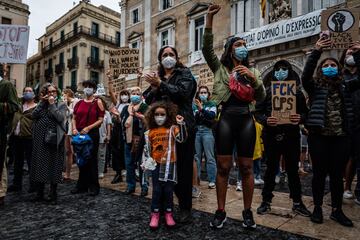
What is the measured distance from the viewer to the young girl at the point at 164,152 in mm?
3141

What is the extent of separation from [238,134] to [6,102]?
317cm

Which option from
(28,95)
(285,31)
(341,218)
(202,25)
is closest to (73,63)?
(202,25)

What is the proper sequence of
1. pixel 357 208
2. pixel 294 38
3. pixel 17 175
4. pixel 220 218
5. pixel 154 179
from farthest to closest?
pixel 294 38 < pixel 17 175 < pixel 357 208 < pixel 154 179 < pixel 220 218

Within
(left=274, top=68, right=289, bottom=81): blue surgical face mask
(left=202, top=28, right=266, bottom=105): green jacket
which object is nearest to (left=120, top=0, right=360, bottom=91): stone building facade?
(left=274, top=68, right=289, bottom=81): blue surgical face mask

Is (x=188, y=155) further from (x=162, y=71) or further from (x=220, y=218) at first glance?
(x=162, y=71)

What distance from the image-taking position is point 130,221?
3.24 metres

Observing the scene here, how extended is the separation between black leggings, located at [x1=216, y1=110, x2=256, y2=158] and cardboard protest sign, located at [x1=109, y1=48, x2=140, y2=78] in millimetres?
3755

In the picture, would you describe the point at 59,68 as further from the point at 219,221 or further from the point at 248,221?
the point at 248,221

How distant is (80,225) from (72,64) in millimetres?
36213

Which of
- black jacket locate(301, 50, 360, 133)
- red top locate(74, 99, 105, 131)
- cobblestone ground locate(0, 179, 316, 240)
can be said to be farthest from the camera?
red top locate(74, 99, 105, 131)

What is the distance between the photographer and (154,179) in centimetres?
322

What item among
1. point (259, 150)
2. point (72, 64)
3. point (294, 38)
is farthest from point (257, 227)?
point (72, 64)

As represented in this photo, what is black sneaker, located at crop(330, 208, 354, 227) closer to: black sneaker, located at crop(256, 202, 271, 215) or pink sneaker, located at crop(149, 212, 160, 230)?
black sneaker, located at crop(256, 202, 271, 215)

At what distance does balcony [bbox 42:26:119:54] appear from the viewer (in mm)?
35656
